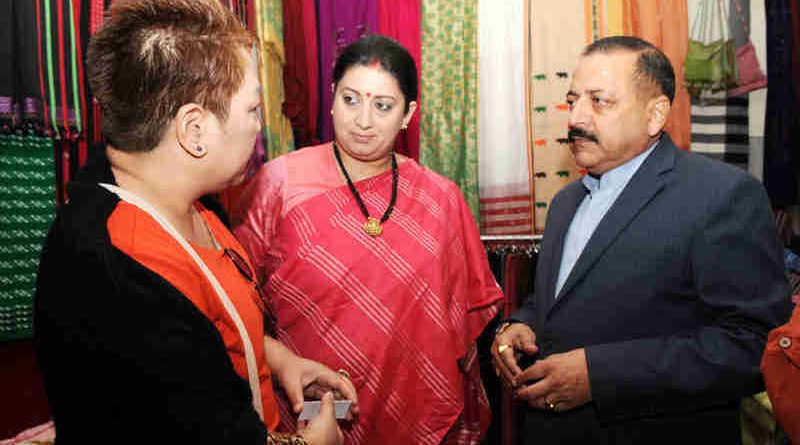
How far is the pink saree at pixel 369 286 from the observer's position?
1.87 metres

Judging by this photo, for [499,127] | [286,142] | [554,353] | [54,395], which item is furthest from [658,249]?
[286,142]

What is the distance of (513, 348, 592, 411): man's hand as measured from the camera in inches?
61.8

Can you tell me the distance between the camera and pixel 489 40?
302 cm

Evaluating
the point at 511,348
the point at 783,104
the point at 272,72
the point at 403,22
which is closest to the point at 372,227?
the point at 511,348

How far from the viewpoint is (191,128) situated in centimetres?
107

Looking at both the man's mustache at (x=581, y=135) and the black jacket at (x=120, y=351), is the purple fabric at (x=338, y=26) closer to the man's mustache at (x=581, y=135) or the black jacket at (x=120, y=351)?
the man's mustache at (x=581, y=135)

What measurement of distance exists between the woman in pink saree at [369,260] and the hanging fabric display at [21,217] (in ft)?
1.94

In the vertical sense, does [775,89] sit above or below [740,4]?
below

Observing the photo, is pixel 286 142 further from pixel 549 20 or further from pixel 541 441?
pixel 541 441

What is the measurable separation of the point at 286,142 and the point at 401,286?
1.23 m

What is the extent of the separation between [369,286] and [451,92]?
148cm

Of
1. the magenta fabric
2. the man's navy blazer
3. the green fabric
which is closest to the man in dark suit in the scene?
the man's navy blazer

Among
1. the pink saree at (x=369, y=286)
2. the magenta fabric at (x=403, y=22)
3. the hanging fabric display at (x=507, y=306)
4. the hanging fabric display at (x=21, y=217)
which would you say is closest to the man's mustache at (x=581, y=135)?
the pink saree at (x=369, y=286)

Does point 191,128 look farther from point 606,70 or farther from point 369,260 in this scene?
point 606,70
